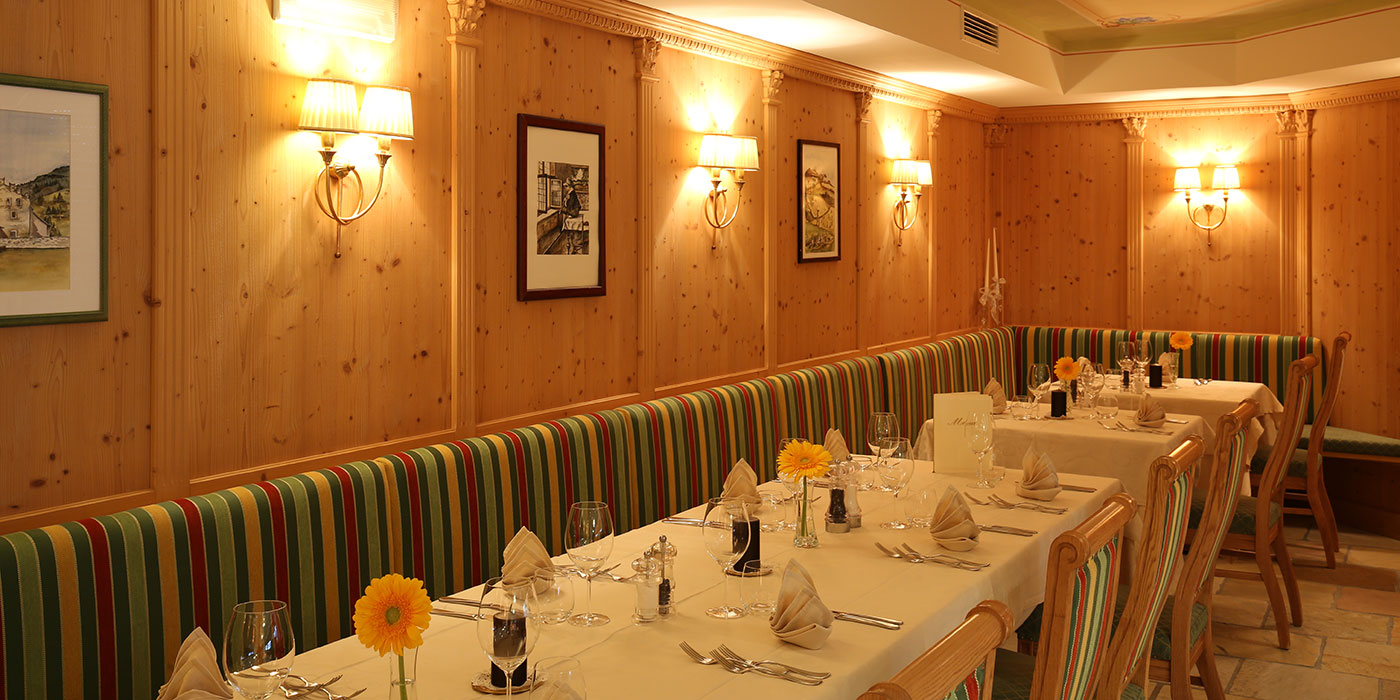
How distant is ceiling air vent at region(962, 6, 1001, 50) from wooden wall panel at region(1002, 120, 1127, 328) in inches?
81.2

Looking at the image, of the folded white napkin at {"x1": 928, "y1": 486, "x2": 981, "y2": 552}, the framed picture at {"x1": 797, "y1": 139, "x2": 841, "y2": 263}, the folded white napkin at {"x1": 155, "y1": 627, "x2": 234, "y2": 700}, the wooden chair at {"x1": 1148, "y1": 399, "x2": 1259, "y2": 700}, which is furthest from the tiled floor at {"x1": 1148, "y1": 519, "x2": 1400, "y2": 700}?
the folded white napkin at {"x1": 155, "y1": 627, "x2": 234, "y2": 700}

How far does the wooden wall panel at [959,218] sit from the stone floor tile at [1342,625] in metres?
3.56

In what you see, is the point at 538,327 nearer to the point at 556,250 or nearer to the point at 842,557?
the point at 556,250

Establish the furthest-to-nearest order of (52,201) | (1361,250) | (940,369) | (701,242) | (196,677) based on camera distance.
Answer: (1361,250)
(940,369)
(701,242)
(52,201)
(196,677)

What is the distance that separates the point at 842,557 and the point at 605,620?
717 mm

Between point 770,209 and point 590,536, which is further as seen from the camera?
point 770,209

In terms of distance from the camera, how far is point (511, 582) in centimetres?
223

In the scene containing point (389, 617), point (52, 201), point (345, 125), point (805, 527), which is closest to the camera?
point (389, 617)

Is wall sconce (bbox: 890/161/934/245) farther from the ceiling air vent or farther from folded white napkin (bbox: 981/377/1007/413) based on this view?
folded white napkin (bbox: 981/377/1007/413)

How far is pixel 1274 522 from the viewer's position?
467 centimetres

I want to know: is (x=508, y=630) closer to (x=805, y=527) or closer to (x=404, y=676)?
(x=404, y=676)

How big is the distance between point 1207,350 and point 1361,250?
1.15 m

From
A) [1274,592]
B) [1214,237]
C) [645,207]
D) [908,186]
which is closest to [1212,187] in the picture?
[1214,237]

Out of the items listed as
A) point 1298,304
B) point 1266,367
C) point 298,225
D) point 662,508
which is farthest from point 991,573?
point 1298,304
